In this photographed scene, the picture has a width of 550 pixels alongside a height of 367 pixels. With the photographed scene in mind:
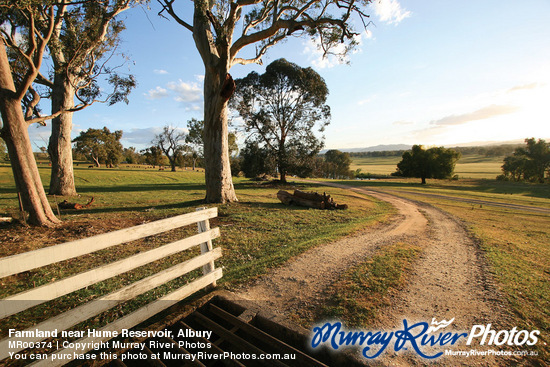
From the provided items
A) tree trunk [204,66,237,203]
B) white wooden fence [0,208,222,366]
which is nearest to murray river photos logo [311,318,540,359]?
white wooden fence [0,208,222,366]

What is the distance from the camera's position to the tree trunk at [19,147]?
734 centimetres

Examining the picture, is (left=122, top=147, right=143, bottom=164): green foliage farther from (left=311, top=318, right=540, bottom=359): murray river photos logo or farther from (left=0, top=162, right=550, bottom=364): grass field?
(left=311, top=318, right=540, bottom=359): murray river photos logo

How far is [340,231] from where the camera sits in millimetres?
8797

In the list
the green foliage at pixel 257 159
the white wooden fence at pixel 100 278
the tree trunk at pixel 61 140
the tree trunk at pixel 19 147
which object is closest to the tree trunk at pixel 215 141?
the tree trunk at pixel 19 147

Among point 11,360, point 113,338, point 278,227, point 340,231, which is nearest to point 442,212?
point 340,231

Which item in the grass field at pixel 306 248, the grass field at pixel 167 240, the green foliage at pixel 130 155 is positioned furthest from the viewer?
the green foliage at pixel 130 155

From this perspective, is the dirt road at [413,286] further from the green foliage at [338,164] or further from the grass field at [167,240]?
the green foliage at [338,164]

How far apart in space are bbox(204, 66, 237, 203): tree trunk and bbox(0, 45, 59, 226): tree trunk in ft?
21.0

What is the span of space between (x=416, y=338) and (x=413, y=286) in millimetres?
1578

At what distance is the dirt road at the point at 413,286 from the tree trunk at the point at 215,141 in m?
7.22

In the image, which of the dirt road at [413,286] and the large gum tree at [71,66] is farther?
the large gum tree at [71,66]

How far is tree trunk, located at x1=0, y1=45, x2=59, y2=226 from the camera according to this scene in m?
7.34

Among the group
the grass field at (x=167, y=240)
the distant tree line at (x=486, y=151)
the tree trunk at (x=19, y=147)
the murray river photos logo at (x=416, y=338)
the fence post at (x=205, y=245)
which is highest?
the distant tree line at (x=486, y=151)

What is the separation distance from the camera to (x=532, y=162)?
1683 inches
